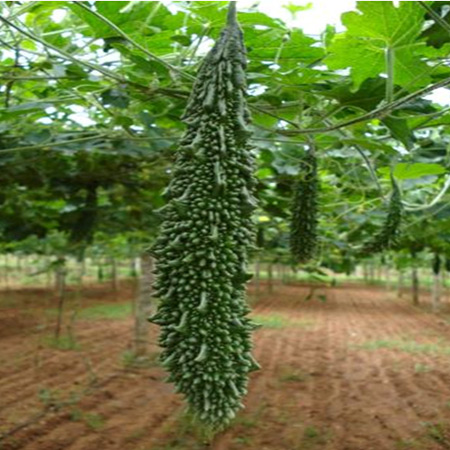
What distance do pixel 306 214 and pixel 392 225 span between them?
2.19ft

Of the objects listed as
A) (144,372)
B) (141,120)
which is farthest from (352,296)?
(141,120)

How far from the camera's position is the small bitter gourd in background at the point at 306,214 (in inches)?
93.1

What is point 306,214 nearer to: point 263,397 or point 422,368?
point 263,397

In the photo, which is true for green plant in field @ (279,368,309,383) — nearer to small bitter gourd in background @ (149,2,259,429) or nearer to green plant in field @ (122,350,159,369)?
green plant in field @ (122,350,159,369)

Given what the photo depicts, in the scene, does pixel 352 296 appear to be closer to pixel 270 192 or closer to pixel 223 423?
pixel 270 192

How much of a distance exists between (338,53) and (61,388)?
18.7 ft

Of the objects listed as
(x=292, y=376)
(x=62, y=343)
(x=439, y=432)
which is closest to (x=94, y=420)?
(x=439, y=432)

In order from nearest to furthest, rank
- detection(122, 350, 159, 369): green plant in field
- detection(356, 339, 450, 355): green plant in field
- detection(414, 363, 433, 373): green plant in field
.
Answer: detection(122, 350, 159, 369): green plant in field, detection(414, 363, 433, 373): green plant in field, detection(356, 339, 450, 355): green plant in field

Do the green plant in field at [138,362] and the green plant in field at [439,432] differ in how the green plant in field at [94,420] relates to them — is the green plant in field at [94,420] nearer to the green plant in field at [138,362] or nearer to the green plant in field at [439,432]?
the green plant in field at [138,362]

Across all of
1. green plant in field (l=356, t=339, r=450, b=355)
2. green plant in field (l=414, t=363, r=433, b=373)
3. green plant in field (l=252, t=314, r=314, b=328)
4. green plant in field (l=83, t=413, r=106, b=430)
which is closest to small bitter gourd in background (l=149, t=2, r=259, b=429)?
green plant in field (l=83, t=413, r=106, b=430)

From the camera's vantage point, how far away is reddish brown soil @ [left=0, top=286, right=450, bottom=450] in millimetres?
4867

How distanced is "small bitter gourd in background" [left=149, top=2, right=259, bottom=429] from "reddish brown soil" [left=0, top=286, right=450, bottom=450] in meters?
1.67

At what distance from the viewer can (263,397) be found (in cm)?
646

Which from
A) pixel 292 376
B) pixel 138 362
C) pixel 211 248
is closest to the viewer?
pixel 211 248
